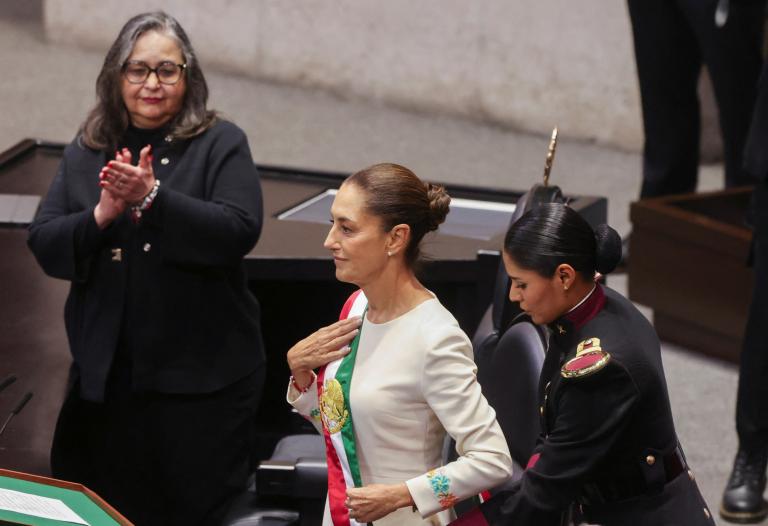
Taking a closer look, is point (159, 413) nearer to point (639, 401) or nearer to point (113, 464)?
point (113, 464)

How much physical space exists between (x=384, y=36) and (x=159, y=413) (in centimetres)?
517

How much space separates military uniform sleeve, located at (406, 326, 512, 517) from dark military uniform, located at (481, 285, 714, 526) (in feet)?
0.20

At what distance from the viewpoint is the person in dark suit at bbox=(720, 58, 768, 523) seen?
146 inches

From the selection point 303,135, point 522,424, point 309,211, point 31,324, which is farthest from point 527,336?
point 303,135

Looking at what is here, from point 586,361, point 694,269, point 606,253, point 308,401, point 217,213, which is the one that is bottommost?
point 694,269

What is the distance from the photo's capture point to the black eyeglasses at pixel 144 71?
2.97 meters

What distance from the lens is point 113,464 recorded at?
10.2 feet

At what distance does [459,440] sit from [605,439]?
0.71 ft

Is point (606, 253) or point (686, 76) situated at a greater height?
point (606, 253)

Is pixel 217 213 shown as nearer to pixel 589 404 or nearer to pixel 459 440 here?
pixel 459 440

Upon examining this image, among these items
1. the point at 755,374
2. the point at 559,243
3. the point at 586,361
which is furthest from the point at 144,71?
the point at 755,374

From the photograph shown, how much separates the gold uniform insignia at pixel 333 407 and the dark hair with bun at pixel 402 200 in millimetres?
227

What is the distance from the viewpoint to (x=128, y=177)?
2799mm

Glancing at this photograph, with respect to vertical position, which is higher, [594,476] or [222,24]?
[594,476]
